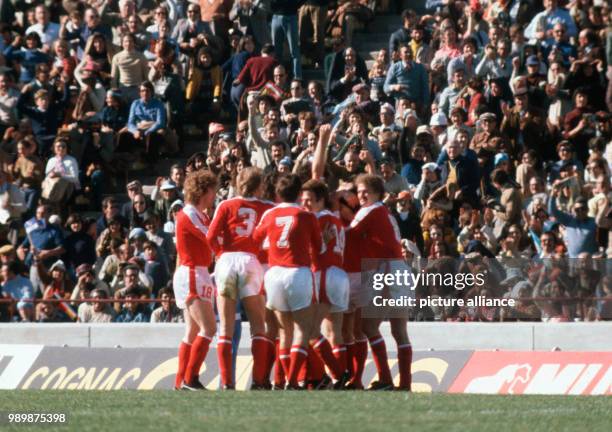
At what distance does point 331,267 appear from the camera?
566 inches

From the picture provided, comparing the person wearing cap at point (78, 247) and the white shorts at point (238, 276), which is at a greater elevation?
the white shorts at point (238, 276)

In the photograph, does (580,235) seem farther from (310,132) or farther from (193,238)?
(193,238)

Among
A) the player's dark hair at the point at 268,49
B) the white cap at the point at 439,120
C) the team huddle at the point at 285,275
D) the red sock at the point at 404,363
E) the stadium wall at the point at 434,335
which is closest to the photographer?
the team huddle at the point at 285,275

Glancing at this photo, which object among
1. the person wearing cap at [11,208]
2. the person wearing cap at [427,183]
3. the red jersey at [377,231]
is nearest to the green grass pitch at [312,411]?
the red jersey at [377,231]

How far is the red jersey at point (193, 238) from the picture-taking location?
14438 mm

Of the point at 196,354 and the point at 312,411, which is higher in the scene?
the point at 312,411

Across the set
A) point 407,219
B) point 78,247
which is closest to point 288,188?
point 407,219

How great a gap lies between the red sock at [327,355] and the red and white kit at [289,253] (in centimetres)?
52

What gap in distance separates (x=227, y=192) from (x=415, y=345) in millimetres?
3626

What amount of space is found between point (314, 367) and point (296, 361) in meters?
0.77

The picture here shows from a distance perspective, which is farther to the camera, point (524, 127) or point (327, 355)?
point (524, 127)

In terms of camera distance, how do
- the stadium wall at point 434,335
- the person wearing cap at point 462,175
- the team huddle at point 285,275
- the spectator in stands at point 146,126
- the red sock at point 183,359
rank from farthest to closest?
1. the spectator in stands at point 146,126
2. the person wearing cap at point 462,175
3. the stadium wall at point 434,335
4. the red sock at point 183,359
5. the team huddle at point 285,275

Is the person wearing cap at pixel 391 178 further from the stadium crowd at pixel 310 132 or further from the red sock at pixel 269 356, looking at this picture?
the red sock at pixel 269 356

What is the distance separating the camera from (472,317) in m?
17.7
